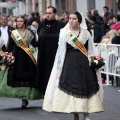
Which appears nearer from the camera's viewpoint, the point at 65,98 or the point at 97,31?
the point at 65,98

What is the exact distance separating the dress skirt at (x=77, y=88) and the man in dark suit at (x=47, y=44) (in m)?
1.78

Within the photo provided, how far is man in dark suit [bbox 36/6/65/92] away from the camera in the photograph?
1274 centimetres

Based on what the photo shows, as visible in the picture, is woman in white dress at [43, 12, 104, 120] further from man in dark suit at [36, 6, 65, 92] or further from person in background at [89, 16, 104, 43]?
person in background at [89, 16, 104, 43]

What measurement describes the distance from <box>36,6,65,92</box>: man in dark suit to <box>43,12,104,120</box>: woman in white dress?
1.65 metres

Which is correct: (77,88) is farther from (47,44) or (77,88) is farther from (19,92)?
(19,92)

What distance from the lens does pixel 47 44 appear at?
42.3ft

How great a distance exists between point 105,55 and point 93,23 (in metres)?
4.54

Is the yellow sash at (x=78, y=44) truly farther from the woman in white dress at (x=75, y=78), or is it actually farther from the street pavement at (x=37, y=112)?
the street pavement at (x=37, y=112)

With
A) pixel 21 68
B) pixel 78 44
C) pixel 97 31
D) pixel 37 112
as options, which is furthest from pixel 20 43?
pixel 97 31

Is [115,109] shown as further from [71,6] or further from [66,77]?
[71,6]

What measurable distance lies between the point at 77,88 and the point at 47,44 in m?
2.26

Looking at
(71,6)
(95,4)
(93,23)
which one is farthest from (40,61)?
(71,6)

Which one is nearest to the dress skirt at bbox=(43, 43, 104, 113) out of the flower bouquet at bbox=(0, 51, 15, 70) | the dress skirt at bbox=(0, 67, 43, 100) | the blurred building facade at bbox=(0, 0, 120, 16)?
the dress skirt at bbox=(0, 67, 43, 100)

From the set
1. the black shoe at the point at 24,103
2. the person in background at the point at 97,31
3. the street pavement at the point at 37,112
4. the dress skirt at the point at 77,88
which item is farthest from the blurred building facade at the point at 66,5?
the dress skirt at the point at 77,88
